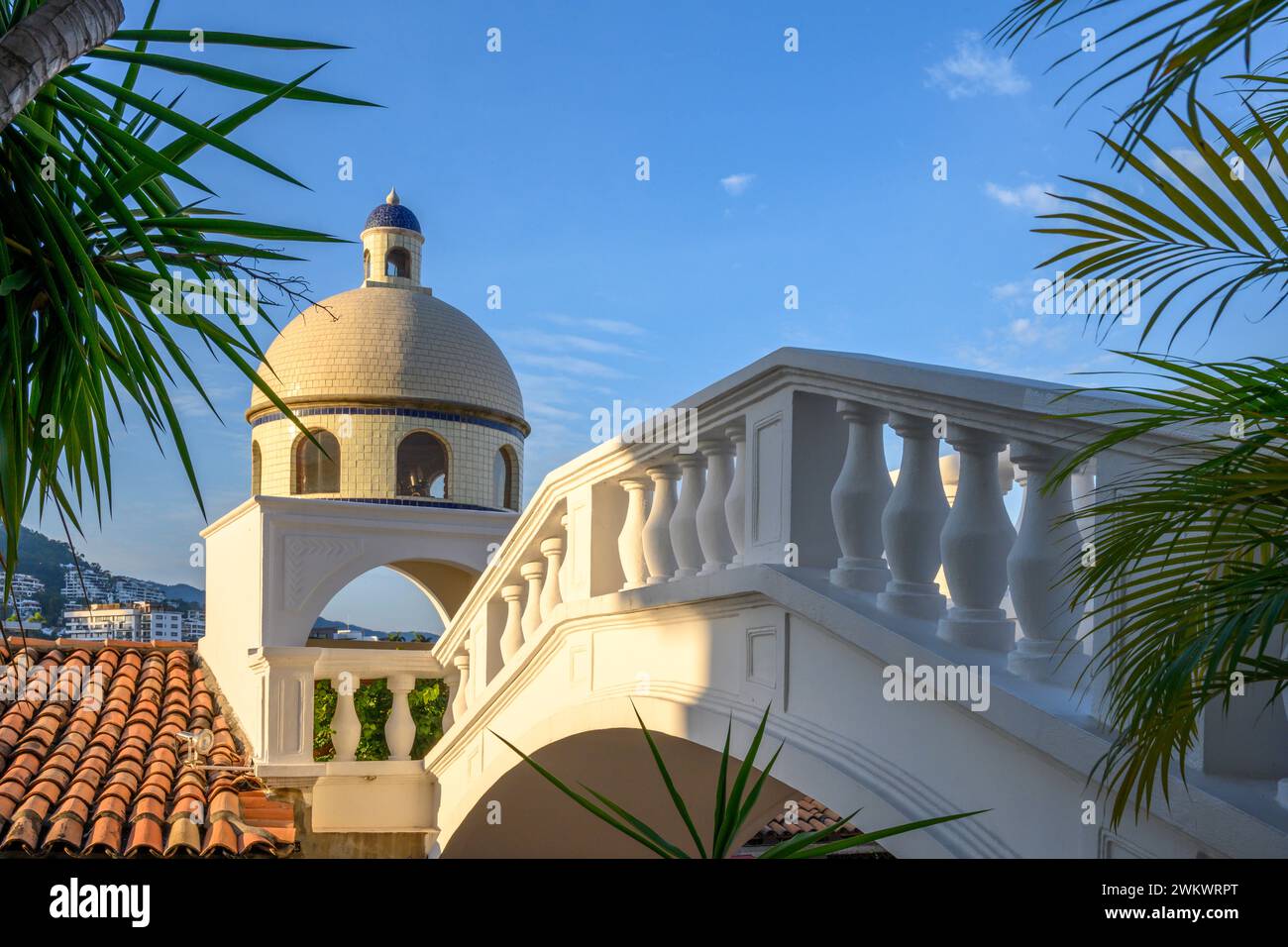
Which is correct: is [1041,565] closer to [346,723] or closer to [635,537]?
[635,537]

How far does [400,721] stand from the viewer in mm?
9180

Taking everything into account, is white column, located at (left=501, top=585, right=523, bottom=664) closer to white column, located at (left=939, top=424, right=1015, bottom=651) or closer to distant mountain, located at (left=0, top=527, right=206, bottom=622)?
distant mountain, located at (left=0, top=527, right=206, bottom=622)

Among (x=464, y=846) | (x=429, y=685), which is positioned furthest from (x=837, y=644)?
(x=429, y=685)

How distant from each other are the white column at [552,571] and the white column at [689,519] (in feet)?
5.39

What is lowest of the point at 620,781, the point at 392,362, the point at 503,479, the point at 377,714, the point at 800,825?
the point at 800,825

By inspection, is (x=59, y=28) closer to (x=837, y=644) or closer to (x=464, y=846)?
(x=837, y=644)

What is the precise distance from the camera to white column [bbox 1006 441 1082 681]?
10.7 feet

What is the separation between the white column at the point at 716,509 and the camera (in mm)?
5078

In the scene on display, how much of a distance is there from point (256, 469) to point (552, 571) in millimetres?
12444

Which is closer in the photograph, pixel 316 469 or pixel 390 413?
pixel 390 413

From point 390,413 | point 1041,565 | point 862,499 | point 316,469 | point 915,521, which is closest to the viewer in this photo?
point 1041,565

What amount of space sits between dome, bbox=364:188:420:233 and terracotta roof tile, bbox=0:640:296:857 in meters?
9.31

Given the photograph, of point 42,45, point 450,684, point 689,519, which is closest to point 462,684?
point 450,684
